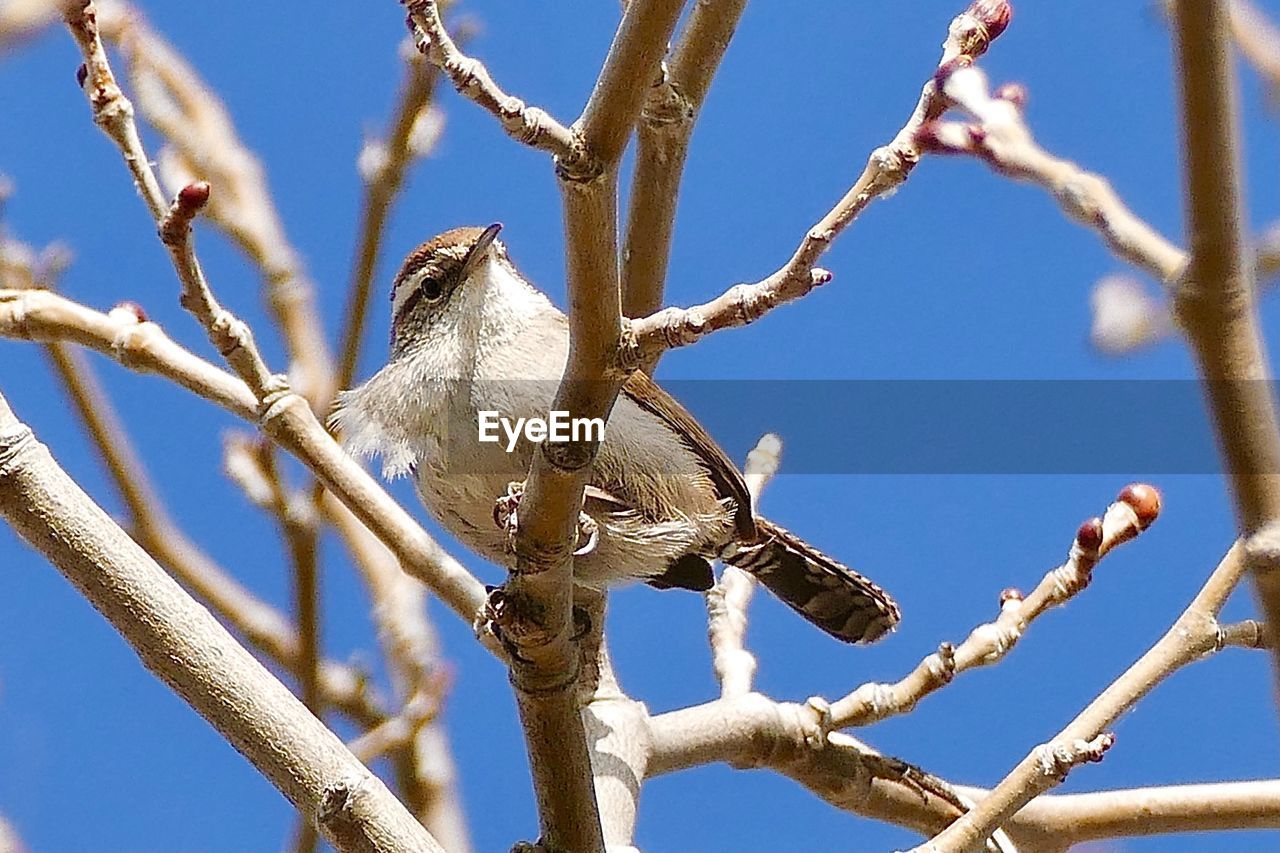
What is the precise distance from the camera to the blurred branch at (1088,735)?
241 cm

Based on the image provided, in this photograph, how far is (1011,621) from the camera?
2.82m

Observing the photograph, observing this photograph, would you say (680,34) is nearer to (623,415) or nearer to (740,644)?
(623,415)

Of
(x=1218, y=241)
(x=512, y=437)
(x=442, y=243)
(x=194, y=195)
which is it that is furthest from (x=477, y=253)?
(x=1218, y=241)

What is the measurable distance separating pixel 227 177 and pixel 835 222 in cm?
226

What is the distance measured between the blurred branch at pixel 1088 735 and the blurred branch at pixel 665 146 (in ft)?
3.83

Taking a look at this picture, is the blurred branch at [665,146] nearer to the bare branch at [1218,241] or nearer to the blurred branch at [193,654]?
the blurred branch at [193,654]

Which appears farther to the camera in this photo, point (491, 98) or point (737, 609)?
point (737, 609)

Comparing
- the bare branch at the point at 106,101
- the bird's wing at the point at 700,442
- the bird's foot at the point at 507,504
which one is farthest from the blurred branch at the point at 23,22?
the bird's wing at the point at 700,442

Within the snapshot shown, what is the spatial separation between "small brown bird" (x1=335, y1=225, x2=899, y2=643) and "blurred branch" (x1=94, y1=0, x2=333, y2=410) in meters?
0.25

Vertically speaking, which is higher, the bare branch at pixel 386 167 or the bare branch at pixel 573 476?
the bare branch at pixel 386 167

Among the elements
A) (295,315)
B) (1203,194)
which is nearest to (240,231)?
(295,315)

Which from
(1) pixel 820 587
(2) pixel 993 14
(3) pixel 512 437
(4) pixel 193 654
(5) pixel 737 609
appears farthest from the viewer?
(1) pixel 820 587

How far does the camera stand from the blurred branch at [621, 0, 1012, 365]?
1.61 metres

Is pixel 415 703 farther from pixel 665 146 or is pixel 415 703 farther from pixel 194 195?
pixel 194 195
